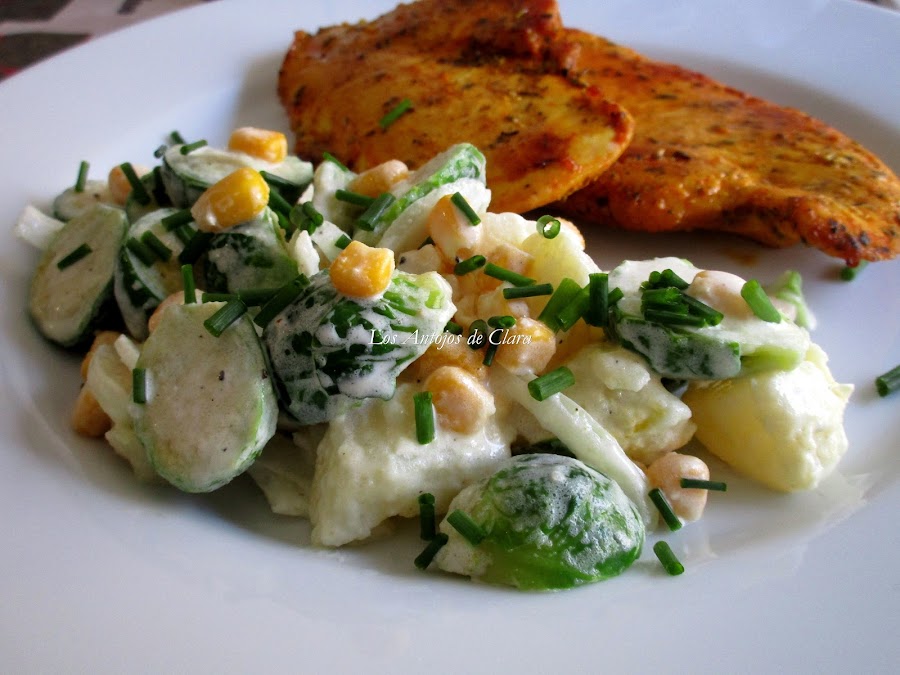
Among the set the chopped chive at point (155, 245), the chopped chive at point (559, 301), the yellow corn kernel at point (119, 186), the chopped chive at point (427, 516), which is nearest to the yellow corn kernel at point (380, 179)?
the chopped chive at point (155, 245)

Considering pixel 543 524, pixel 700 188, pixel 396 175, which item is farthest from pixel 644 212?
pixel 543 524

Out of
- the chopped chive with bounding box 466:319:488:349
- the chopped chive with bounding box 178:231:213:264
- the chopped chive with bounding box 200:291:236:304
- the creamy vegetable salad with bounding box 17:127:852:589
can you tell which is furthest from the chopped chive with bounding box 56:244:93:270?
the chopped chive with bounding box 466:319:488:349

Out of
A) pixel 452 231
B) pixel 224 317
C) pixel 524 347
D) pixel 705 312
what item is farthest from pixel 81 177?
pixel 705 312

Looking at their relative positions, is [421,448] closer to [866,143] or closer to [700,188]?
[700,188]

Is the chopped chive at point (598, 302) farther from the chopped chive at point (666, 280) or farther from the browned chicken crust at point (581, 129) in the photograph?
the browned chicken crust at point (581, 129)

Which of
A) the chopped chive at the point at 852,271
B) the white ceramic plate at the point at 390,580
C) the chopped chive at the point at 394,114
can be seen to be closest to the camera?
the white ceramic plate at the point at 390,580

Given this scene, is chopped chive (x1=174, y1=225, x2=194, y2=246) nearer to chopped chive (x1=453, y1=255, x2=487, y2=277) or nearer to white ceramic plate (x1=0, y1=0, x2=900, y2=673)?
white ceramic plate (x1=0, y1=0, x2=900, y2=673)

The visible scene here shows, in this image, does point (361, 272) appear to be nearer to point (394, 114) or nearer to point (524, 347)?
point (524, 347)
